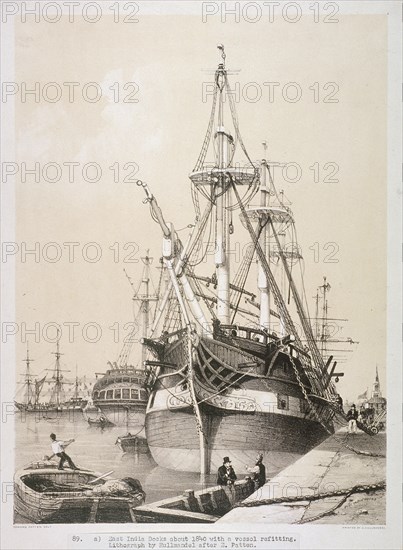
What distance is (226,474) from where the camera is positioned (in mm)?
3355

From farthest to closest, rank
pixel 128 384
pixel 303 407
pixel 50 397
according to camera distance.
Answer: pixel 303 407 < pixel 128 384 < pixel 50 397

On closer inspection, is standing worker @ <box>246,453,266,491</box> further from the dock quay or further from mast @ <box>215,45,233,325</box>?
mast @ <box>215,45,233,325</box>

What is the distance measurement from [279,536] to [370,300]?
47.1 inches

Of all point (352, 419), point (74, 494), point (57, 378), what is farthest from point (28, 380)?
point (352, 419)

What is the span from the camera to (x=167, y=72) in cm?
341

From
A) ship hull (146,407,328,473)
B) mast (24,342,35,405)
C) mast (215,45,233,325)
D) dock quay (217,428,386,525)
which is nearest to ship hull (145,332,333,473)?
ship hull (146,407,328,473)

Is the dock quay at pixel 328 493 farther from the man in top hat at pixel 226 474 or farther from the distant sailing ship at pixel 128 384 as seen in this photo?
the distant sailing ship at pixel 128 384

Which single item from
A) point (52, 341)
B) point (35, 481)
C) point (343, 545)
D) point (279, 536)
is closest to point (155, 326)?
point (52, 341)

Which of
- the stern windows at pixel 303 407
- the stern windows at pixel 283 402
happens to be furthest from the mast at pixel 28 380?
the stern windows at pixel 303 407

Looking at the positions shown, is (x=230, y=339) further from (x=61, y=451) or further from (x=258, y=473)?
(x=61, y=451)

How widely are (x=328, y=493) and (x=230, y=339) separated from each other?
0.87 m

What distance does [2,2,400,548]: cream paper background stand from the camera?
339 cm

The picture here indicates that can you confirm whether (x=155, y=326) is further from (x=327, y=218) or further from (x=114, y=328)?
(x=327, y=218)

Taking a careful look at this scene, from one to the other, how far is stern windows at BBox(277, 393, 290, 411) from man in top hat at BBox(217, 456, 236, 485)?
0.37 meters
